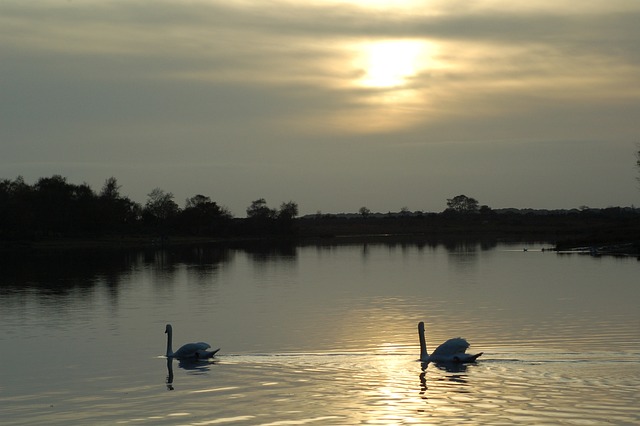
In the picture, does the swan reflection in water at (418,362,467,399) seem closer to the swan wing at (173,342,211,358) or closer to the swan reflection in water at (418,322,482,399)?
the swan reflection in water at (418,322,482,399)

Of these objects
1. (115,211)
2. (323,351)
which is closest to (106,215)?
(115,211)

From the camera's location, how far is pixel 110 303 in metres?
36.6

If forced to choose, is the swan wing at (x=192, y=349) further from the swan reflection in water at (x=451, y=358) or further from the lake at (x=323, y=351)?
the swan reflection in water at (x=451, y=358)

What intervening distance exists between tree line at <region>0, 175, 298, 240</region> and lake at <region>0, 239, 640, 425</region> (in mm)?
64902

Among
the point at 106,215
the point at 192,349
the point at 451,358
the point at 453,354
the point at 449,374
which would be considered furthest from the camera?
the point at 106,215

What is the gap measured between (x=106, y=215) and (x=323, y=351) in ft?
346

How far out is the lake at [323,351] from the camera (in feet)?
52.2

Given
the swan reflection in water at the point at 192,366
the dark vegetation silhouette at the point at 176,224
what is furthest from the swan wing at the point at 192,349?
the dark vegetation silhouette at the point at 176,224

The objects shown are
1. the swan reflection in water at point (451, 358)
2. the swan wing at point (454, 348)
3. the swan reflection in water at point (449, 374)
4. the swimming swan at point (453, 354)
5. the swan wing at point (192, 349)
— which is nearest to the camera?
the swan reflection in water at point (449, 374)

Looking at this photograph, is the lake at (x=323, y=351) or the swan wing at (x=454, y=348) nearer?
the lake at (x=323, y=351)

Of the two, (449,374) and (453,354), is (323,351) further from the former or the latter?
(449,374)

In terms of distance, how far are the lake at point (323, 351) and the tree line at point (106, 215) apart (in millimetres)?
64902

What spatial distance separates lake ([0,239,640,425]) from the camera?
15906 millimetres

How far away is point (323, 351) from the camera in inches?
887
